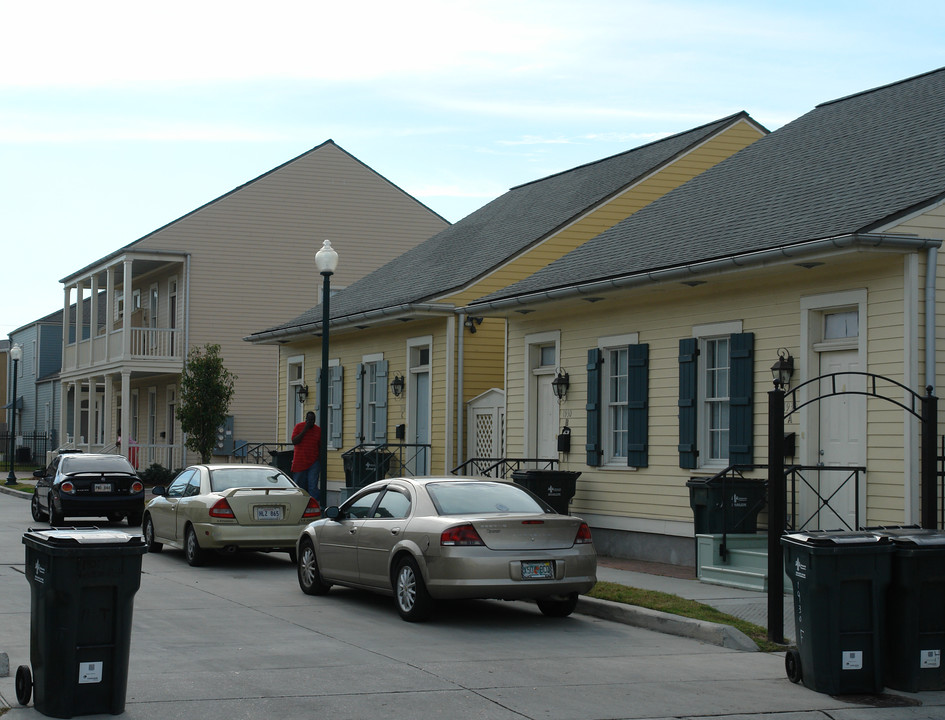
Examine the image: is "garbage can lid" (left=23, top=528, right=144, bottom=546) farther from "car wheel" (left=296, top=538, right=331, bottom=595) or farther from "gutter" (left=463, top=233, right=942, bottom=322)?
"gutter" (left=463, top=233, right=942, bottom=322)

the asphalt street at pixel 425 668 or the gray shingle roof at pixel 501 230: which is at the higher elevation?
the gray shingle roof at pixel 501 230

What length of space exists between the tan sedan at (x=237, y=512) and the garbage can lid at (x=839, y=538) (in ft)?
29.1

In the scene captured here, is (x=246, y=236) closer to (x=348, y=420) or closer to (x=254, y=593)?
(x=348, y=420)

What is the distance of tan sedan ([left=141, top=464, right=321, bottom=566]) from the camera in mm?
15805

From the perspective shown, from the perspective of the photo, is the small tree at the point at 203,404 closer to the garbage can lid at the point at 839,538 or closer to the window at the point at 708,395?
the window at the point at 708,395

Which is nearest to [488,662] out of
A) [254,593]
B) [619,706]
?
[619,706]

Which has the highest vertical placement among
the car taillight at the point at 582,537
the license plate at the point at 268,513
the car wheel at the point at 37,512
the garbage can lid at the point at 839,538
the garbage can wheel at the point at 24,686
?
the garbage can lid at the point at 839,538

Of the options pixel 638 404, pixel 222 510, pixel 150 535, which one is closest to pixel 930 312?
pixel 638 404

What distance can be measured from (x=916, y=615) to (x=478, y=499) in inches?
183

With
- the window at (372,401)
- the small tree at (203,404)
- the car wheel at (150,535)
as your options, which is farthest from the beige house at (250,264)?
the car wheel at (150,535)

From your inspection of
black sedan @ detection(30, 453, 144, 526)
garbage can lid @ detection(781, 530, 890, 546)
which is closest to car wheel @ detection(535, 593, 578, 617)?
garbage can lid @ detection(781, 530, 890, 546)

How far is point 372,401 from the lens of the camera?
83.5 feet

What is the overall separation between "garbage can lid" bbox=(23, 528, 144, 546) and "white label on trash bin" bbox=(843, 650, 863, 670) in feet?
15.6

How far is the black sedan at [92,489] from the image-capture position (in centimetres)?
2192
